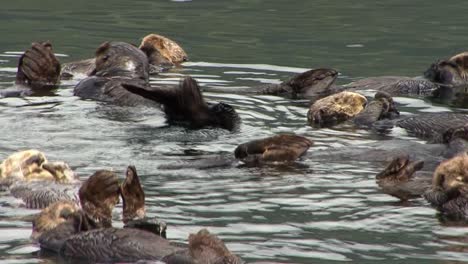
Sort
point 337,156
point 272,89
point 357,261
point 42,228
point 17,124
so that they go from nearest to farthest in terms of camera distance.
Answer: point 357,261 → point 42,228 → point 337,156 → point 17,124 → point 272,89

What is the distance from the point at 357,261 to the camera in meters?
6.02

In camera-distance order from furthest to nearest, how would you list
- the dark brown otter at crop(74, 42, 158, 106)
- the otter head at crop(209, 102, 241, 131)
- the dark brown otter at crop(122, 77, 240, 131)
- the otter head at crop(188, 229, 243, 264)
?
1. the dark brown otter at crop(74, 42, 158, 106)
2. the otter head at crop(209, 102, 241, 131)
3. the dark brown otter at crop(122, 77, 240, 131)
4. the otter head at crop(188, 229, 243, 264)

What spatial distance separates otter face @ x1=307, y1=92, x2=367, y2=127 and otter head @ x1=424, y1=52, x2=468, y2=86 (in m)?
1.72

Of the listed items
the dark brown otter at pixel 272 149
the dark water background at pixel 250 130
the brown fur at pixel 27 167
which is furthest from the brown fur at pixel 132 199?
the dark brown otter at pixel 272 149

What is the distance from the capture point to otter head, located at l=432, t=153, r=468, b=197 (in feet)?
23.3

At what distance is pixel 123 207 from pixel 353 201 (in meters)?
1.42

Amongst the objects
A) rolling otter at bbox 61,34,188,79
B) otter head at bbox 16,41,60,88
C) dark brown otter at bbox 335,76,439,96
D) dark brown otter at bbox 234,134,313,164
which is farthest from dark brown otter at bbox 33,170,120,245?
rolling otter at bbox 61,34,188,79

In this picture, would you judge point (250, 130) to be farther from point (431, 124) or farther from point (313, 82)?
point (313, 82)

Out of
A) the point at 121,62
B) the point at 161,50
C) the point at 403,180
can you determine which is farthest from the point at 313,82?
the point at 403,180

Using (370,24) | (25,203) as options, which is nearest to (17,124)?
(25,203)

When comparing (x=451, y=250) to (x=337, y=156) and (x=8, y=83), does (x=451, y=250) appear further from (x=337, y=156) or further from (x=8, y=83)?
(x=8, y=83)

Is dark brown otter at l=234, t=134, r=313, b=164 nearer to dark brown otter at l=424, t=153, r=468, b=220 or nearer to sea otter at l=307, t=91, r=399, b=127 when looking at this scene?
dark brown otter at l=424, t=153, r=468, b=220

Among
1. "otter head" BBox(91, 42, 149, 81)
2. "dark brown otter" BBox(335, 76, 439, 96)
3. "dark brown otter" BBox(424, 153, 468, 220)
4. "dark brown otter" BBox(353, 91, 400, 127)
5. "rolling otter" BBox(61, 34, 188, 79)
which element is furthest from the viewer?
"rolling otter" BBox(61, 34, 188, 79)

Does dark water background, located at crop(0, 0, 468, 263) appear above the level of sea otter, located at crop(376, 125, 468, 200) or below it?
below
